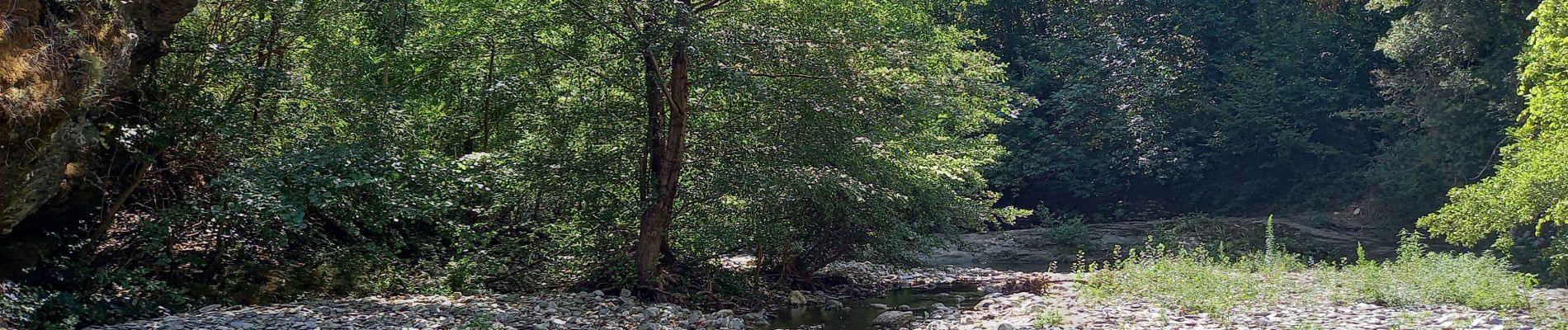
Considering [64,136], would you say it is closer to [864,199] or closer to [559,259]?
[559,259]

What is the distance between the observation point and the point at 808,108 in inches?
486

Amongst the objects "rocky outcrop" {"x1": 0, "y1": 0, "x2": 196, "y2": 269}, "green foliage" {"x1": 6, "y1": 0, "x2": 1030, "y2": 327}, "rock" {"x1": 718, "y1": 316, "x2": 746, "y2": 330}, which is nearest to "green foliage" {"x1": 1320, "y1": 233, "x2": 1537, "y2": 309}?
"green foliage" {"x1": 6, "y1": 0, "x2": 1030, "y2": 327}

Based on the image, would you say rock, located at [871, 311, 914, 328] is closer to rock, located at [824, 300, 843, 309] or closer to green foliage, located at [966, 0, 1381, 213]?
rock, located at [824, 300, 843, 309]

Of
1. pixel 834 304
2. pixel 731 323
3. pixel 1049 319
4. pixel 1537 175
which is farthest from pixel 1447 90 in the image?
pixel 731 323

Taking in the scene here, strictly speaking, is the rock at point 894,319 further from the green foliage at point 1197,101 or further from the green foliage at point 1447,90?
the green foliage at point 1197,101

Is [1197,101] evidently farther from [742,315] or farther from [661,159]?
[661,159]

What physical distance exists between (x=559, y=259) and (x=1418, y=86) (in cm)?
1829

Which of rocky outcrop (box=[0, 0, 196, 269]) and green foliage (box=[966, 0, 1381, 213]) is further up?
green foliage (box=[966, 0, 1381, 213])

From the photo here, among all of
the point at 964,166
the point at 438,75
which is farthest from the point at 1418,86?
the point at 438,75

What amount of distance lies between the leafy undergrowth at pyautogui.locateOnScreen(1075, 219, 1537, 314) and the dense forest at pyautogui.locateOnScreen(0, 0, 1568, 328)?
1026mm

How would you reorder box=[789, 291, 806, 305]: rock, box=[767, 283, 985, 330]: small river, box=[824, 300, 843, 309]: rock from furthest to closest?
box=[789, 291, 806, 305]: rock
box=[824, 300, 843, 309]: rock
box=[767, 283, 985, 330]: small river

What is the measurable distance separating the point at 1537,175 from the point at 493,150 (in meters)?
12.1

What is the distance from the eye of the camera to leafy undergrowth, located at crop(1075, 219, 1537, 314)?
34.4 feet

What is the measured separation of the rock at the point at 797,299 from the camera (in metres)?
14.1
